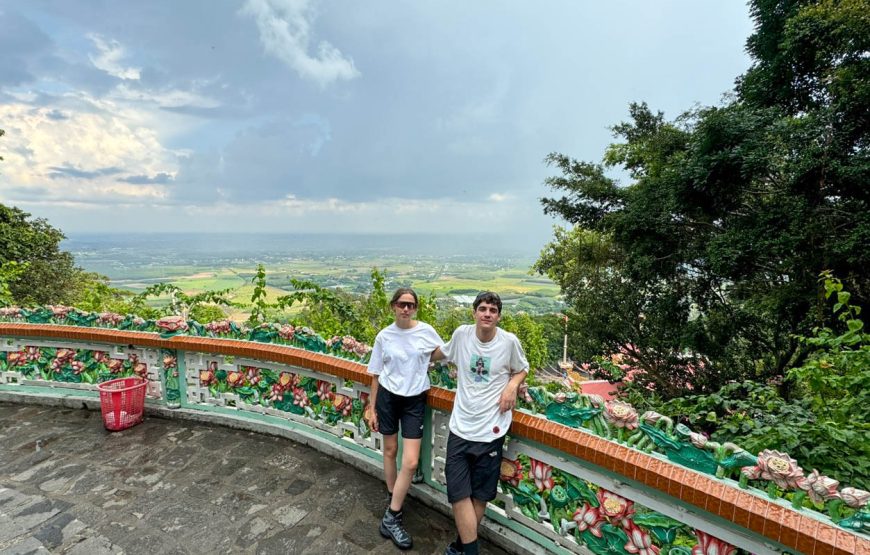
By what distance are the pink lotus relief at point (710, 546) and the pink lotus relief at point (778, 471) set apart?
0.31 m

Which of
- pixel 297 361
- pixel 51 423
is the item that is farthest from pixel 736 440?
pixel 51 423

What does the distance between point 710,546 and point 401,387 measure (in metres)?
1.53

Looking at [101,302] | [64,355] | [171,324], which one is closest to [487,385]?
[171,324]

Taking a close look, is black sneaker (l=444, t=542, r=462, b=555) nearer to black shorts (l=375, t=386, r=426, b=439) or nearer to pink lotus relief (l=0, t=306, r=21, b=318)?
black shorts (l=375, t=386, r=426, b=439)

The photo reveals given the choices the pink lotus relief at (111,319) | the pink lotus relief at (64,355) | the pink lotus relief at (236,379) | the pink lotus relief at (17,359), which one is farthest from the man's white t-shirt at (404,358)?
the pink lotus relief at (17,359)

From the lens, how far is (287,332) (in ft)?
11.2

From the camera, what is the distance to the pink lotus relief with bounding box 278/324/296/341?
341 centimetres

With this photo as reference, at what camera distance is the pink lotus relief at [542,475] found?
7.08ft

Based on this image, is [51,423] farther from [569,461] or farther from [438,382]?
[569,461]

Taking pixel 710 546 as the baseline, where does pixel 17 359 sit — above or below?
below

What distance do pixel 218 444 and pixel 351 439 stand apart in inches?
45.1

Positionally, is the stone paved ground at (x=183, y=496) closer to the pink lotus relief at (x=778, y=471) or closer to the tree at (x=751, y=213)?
the pink lotus relief at (x=778, y=471)

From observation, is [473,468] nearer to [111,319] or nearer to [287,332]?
[287,332]

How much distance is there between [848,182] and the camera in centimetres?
707
